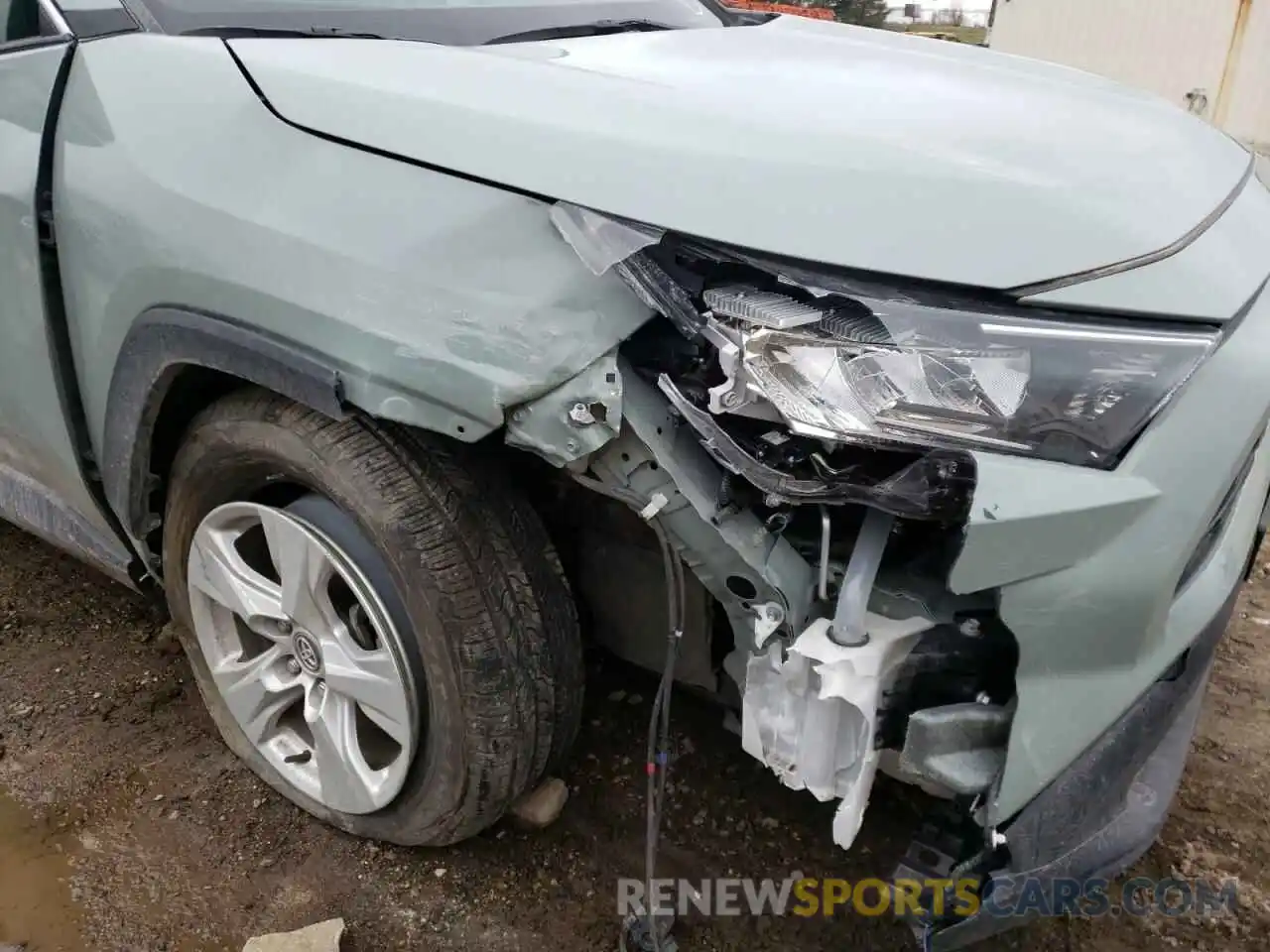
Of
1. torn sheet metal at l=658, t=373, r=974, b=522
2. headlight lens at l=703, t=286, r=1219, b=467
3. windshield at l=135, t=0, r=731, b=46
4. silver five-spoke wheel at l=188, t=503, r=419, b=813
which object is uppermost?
windshield at l=135, t=0, r=731, b=46

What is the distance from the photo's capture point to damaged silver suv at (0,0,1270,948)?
1344mm

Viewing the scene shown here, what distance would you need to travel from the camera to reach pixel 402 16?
213 cm

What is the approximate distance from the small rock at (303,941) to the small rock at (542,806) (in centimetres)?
42

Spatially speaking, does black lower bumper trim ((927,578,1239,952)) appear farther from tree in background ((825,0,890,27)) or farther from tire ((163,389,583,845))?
tree in background ((825,0,890,27))

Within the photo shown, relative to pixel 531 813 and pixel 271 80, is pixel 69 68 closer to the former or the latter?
pixel 271 80

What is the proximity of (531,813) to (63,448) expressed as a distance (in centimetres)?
129

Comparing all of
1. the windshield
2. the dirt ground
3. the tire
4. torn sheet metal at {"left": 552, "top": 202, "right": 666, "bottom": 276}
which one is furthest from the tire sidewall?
the windshield

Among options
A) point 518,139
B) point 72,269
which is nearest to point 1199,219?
point 518,139

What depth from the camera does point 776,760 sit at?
1.49 m

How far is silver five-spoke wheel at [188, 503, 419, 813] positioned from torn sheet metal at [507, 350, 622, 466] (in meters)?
0.50

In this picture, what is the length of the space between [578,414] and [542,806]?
1.09 metres

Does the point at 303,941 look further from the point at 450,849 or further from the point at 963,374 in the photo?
the point at 963,374

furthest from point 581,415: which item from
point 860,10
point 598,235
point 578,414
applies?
point 860,10

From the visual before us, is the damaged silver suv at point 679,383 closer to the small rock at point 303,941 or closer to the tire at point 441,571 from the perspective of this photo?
the tire at point 441,571
